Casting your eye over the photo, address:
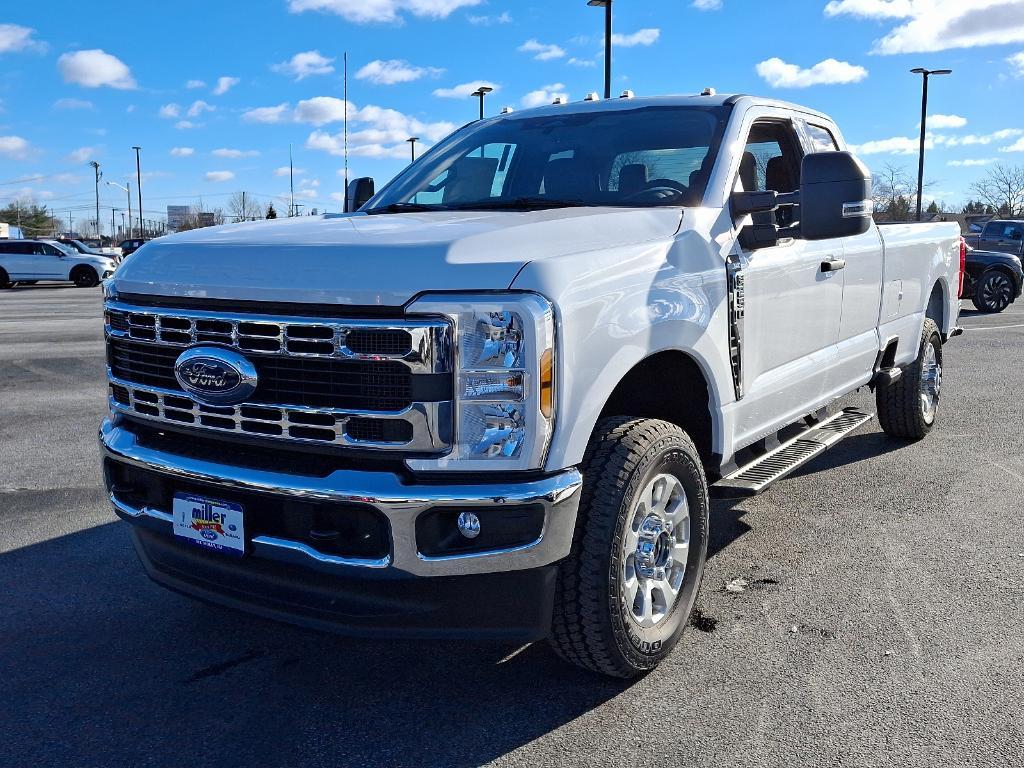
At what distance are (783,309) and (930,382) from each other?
3305mm

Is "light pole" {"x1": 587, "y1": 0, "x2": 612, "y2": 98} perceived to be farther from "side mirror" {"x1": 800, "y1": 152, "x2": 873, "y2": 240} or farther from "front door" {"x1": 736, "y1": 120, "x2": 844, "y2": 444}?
"side mirror" {"x1": 800, "y1": 152, "x2": 873, "y2": 240}

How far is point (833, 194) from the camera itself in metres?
3.63

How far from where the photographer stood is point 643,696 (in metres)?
3.13

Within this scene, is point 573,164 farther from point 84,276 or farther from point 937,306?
point 84,276

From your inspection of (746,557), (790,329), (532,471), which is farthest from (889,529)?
(532,471)

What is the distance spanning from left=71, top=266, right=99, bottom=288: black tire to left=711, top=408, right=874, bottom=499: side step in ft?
97.4

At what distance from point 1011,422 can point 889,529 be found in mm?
3302

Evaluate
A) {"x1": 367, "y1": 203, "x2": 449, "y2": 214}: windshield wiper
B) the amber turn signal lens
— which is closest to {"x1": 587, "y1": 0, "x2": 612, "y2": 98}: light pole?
{"x1": 367, "y1": 203, "x2": 449, "y2": 214}: windshield wiper

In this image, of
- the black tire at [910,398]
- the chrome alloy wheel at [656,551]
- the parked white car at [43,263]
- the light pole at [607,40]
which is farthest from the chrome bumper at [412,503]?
the parked white car at [43,263]

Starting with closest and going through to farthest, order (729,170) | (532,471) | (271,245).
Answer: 1. (532,471)
2. (271,245)
3. (729,170)

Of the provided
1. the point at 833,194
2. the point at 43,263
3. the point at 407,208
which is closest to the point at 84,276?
the point at 43,263

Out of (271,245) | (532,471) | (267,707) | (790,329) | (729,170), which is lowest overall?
(267,707)

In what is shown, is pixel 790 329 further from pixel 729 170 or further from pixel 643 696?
pixel 643 696

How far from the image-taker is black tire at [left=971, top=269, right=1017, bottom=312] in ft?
60.8
